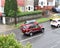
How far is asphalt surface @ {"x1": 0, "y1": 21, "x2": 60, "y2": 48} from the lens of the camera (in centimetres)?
2617

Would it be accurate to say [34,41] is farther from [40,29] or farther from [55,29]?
[55,29]

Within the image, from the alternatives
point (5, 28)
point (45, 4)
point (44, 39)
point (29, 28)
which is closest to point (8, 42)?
point (44, 39)

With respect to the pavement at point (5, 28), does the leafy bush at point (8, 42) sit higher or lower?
higher

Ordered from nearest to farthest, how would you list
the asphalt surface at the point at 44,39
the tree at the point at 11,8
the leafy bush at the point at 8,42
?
the leafy bush at the point at 8,42 → the asphalt surface at the point at 44,39 → the tree at the point at 11,8

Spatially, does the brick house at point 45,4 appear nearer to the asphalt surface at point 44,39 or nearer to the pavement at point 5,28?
the pavement at point 5,28

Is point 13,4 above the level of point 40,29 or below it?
above

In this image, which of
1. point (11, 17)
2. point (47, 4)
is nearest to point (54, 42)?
point (11, 17)

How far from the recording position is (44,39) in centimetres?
2881

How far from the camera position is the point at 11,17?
3966 centimetres

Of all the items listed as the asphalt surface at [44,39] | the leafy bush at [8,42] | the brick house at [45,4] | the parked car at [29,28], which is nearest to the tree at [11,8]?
the asphalt surface at [44,39]

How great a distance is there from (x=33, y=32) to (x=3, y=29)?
20.5ft

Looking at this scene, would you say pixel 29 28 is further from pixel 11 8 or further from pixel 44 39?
pixel 11 8

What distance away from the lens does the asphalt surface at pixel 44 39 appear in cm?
2617

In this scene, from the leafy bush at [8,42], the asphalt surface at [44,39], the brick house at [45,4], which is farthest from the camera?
the brick house at [45,4]
